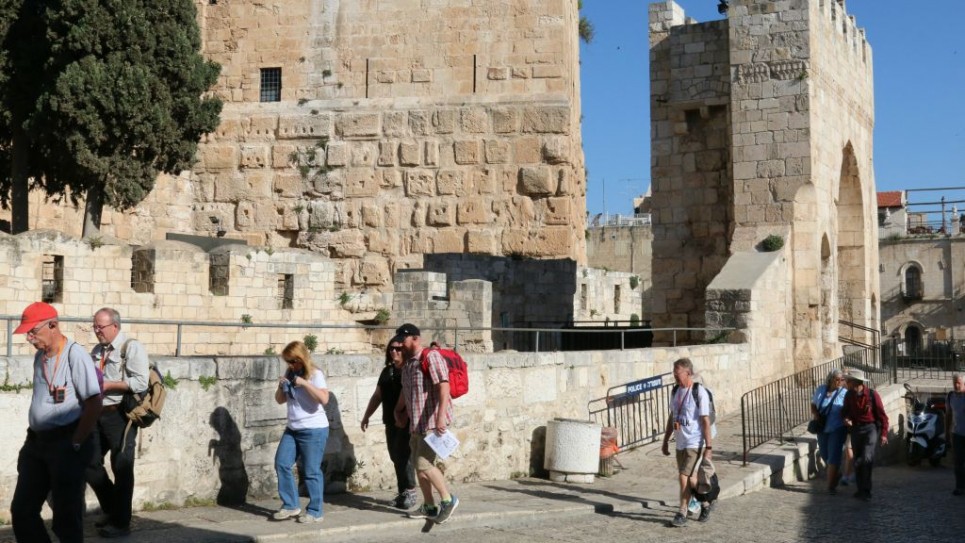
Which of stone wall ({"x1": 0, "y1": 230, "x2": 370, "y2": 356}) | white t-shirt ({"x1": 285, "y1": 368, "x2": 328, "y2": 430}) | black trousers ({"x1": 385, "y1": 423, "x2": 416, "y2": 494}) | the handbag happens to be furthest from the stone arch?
white t-shirt ({"x1": 285, "y1": 368, "x2": 328, "y2": 430})

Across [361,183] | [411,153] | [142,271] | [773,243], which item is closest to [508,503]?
[142,271]

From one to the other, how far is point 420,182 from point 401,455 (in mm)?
10318

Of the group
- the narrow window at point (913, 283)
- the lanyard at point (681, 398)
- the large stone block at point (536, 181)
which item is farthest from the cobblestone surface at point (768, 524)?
the narrow window at point (913, 283)

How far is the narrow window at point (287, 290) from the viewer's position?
1362 cm

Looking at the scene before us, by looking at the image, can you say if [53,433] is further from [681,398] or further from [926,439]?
[926,439]

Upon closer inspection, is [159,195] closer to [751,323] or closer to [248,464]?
[751,323]

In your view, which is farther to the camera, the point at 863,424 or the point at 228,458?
the point at 863,424

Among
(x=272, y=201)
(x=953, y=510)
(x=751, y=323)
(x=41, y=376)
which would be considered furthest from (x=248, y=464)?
(x=272, y=201)

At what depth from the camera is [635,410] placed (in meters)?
11.6

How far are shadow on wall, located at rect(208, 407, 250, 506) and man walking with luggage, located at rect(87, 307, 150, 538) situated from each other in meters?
1.06

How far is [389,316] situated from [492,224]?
292 centimetres

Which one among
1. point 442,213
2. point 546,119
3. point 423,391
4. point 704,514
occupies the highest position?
point 546,119

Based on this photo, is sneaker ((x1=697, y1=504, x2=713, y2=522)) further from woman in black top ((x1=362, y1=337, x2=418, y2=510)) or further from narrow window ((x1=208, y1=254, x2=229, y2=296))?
narrow window ((x1=208, y1=254, x2=229, y2=296))

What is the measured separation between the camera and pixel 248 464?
24.9 ft
